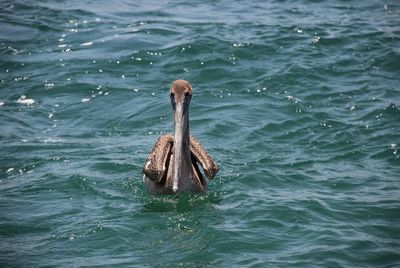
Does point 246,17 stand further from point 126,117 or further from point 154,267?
point 154,267

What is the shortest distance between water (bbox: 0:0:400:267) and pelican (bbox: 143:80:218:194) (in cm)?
24

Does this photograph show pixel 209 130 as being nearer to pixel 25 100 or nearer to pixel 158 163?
pixel 158 163

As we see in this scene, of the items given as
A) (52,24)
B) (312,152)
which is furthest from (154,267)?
(52,24)

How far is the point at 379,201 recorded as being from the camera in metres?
10.3

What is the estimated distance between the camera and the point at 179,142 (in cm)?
998

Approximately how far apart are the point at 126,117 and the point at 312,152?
351 centimetres

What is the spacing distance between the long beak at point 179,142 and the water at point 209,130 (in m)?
0.44

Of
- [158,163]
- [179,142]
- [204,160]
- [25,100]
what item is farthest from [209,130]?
[25,100]

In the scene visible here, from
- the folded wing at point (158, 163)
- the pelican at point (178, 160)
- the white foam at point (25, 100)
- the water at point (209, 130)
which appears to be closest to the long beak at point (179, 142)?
the pelican at point (178, 160)

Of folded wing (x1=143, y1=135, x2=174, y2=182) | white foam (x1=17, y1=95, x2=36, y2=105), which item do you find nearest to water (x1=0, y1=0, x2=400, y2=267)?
white foam (x1=17, y1=95, x2=36, y2=105)

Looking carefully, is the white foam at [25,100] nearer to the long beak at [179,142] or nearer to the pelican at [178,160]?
the pelican at [178,160]

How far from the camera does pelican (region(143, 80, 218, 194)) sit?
10102 mm

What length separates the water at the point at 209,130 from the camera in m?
9.24

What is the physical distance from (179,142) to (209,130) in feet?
10.5
